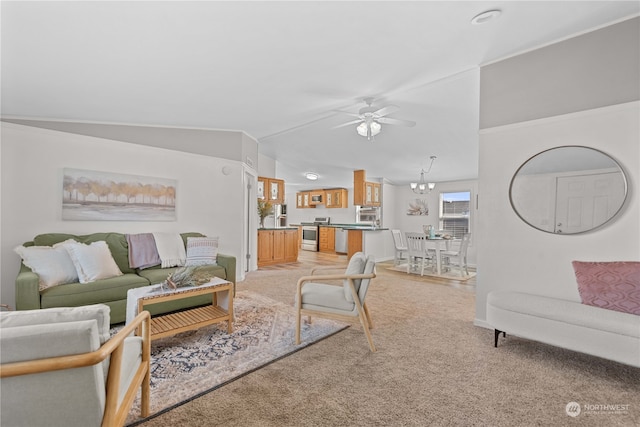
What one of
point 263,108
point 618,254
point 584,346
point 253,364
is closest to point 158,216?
point 263,108

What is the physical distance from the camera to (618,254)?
2430mm

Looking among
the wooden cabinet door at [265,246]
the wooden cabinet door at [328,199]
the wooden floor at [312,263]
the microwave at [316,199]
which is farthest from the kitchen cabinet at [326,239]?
the wooden cabinet door at [265,246]

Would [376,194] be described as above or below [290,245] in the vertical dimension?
above

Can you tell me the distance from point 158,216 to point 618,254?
534cm

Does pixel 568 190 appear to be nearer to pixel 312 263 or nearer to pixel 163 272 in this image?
pixel 163 272

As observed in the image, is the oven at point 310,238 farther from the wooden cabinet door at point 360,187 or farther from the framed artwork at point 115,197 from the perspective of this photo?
the framed artwork at point 115,197

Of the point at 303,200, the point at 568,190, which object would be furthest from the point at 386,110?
the point at 303,200

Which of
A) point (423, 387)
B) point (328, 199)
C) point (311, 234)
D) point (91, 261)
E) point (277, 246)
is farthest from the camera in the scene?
point (311, 234)

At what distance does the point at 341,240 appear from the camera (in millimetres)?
9406

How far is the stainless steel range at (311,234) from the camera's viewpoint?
33.6 ft

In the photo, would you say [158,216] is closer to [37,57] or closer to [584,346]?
[37,57]

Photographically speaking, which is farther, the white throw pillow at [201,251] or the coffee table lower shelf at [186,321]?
the white throw pillow at [201,251]

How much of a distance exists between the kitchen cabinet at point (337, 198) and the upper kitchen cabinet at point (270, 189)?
9.30ft

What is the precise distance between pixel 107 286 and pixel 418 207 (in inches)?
307
